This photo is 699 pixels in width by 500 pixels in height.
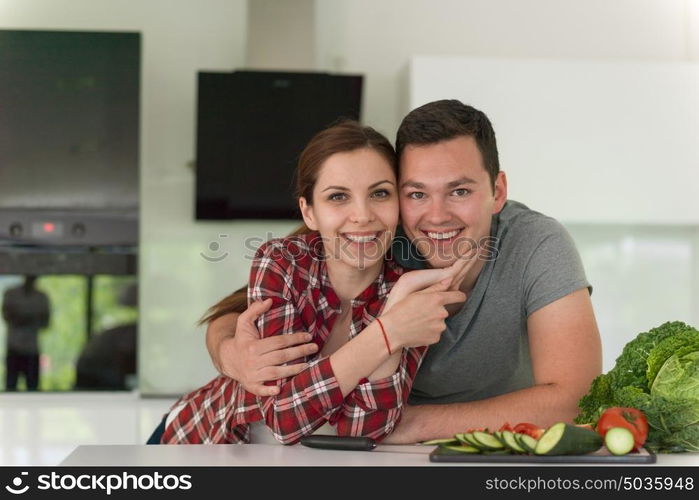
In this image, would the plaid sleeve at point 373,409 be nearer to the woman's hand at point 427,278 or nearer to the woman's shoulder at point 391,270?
the woman's hand at point 427,278

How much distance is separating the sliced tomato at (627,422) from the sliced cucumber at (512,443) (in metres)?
0.14

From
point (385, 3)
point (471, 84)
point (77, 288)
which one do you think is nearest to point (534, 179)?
point (471, 84)

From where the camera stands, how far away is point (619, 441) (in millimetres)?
1352

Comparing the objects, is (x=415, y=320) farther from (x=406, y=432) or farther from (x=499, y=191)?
(x=499, y=191)

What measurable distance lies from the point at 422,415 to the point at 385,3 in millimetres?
2449

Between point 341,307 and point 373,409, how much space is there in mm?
308

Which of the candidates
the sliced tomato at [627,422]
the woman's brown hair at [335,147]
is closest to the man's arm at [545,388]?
the sliced tomato at [627,422]

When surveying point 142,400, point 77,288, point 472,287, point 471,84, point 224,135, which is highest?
point 471,84

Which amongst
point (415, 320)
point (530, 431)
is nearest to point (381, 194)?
point (415, 320)

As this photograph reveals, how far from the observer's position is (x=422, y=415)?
1720mm

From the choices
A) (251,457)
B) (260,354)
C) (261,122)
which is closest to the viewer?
(251,457)

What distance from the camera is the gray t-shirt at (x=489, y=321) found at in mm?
1975
